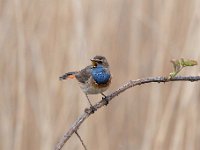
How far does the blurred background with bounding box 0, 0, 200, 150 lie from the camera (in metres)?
2.12

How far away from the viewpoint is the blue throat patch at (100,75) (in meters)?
1.47

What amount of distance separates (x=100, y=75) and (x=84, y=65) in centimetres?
66

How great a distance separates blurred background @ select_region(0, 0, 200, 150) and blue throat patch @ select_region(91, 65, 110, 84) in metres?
0.64

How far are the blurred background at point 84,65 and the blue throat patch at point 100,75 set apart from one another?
0.64m

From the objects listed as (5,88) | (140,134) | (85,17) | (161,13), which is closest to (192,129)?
(140,134)

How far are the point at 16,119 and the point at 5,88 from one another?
155 millimetres

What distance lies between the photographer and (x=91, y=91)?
59.9 inches

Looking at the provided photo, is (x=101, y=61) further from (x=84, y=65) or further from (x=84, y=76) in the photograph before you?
(x=84, y=65)

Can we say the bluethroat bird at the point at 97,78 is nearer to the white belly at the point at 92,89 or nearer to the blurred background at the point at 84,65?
the white belly at the point at 92,89

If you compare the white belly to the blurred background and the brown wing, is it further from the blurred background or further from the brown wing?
the blurred background

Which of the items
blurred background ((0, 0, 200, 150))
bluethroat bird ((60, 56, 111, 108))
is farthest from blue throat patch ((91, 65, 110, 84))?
blurred background ((0, 0, 200, 150))

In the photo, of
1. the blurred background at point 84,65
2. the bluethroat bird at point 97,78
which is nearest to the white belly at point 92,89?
the bluethroat bird at point 97,78

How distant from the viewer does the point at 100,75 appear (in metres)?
1.49

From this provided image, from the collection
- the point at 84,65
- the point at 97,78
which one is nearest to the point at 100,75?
the point at 97,78
